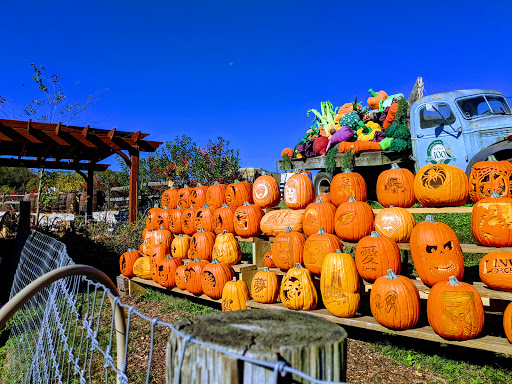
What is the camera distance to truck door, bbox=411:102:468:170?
679cm

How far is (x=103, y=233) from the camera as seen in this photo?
27.6 ft

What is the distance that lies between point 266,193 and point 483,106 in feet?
16.0

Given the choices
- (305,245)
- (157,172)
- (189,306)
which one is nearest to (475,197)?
(305,245)

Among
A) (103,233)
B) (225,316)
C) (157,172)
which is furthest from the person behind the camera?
(157,172)

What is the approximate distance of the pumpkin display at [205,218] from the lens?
5.32 metres

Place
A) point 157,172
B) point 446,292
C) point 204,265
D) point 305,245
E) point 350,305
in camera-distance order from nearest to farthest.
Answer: point 446,292 < point 350,305 < point 305,245 < point 204,265 < point 157,172

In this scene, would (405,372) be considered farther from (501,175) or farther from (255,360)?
(255,360)

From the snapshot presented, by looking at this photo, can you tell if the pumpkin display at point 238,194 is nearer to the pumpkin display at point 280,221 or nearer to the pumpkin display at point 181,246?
the pumpkin display at point 280,221

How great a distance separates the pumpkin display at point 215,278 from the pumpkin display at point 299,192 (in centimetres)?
122

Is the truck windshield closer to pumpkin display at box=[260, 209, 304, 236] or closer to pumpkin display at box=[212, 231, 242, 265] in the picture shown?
pumpkin display at box=[260, 209, 304, 236]

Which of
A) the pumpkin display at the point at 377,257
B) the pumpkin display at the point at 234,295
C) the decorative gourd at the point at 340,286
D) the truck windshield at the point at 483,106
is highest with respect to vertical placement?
the truck windshield at the point at 483,106

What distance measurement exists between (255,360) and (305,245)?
128 inches

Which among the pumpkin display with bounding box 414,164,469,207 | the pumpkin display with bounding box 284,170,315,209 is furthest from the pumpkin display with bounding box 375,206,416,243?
the pumpkin display with bounding box 284,170,315,209

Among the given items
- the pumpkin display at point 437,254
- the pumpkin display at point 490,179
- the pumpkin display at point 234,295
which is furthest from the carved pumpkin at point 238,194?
the pumpkin display at point 490,179
